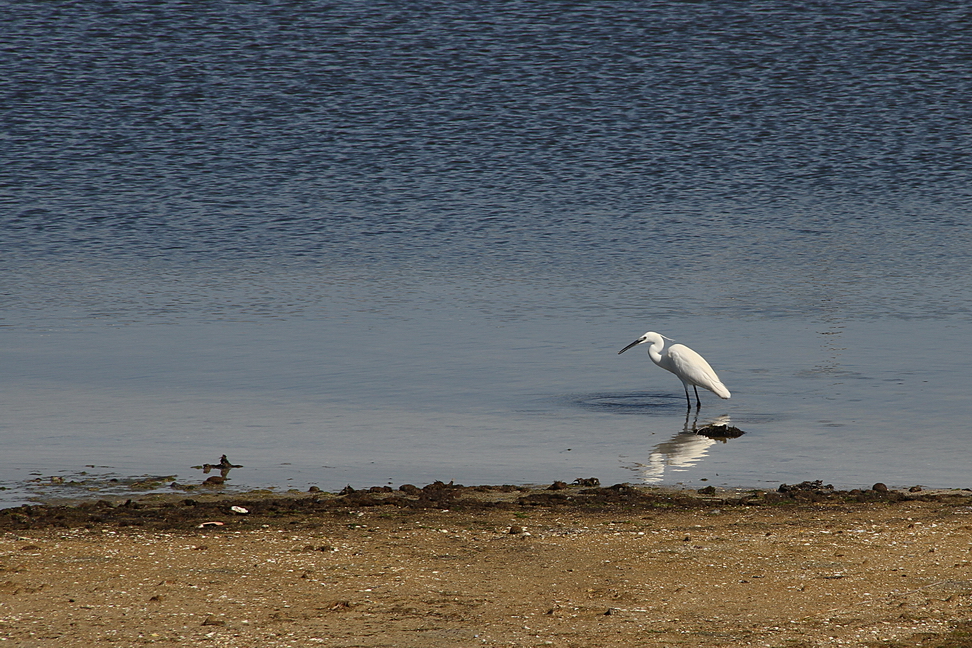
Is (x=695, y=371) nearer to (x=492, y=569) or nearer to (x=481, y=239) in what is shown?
(x=492, y=569)

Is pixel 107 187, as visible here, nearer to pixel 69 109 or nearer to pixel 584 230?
pixel 69 109

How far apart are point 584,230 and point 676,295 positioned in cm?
723

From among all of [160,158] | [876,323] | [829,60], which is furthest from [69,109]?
[876,323]

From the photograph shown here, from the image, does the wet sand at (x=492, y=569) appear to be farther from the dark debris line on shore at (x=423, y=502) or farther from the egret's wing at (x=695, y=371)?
the egret's wing at (x=695, y=371)

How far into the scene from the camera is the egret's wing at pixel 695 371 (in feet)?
43.9

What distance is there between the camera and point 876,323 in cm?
1816

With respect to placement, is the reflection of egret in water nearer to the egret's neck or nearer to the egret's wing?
the egret's wing

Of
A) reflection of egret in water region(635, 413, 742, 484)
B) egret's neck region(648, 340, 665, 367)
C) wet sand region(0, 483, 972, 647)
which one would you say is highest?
egret's neck region(648, 340, 665, 367)

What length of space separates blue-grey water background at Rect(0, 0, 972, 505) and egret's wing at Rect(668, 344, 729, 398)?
13.1 inches

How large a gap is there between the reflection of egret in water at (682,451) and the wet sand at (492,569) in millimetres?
1097

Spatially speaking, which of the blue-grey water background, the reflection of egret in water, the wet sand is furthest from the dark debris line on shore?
the reflection of egret in water

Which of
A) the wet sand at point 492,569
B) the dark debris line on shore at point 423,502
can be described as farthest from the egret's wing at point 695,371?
the wet sand at point 492,569

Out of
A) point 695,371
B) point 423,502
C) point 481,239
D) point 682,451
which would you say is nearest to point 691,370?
point 695,371

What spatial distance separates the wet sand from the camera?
6625mm
